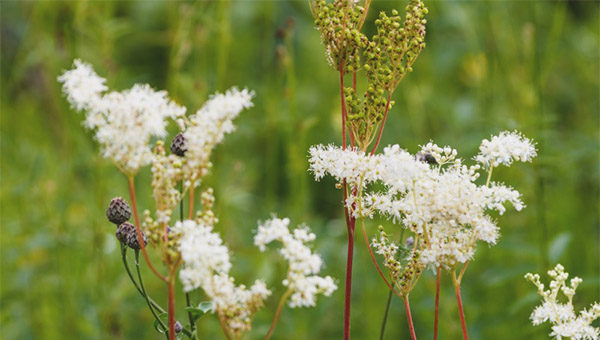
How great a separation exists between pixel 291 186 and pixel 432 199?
2.15m

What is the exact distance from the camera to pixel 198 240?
0.94 m

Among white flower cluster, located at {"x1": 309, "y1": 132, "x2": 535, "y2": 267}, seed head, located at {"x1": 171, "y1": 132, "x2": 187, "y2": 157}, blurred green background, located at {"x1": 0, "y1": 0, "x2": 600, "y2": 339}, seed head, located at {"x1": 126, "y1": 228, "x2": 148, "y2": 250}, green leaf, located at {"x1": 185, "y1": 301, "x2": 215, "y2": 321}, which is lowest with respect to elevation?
green leaf, located at {"x1": 185, "y1": 301, "x2": 215, "y2": 321}

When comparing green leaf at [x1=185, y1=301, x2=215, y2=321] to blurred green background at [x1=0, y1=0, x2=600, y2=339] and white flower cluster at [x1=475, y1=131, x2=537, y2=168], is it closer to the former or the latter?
white flower cluster at [x1=475, y1=131, x2=537, y2=168]

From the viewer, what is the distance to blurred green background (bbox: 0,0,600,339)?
7.97 feet

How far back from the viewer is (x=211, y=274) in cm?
96

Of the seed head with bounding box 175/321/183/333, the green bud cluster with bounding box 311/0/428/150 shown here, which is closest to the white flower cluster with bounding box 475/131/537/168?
the green bud cluster with bounding box 311/0/428/150

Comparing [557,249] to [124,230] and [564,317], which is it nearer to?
[564,317]

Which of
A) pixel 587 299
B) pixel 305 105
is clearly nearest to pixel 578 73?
pixel 305 105

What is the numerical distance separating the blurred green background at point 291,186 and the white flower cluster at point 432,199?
2.87 ft

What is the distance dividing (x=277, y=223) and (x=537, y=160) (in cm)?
136

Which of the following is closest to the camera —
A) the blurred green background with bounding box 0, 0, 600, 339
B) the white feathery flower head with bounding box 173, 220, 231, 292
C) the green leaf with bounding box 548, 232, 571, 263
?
the white feathery flower head with bounding box 173, 220, 231, 292

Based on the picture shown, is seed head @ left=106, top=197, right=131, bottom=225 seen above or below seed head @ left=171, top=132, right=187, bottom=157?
below

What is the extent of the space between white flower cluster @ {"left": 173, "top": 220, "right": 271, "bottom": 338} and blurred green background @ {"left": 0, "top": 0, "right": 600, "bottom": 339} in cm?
105

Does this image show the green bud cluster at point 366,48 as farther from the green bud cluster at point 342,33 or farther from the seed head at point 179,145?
the seed head at point 179,145
